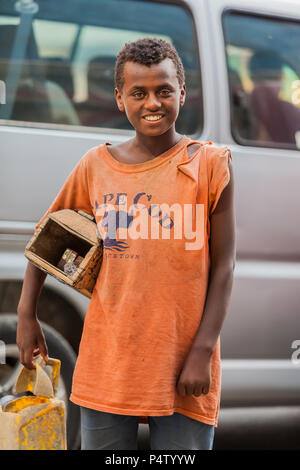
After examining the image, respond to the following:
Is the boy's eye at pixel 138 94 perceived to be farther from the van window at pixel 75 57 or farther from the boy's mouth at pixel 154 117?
the van window at pixel 75 57

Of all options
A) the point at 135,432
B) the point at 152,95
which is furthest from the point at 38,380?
the point at 152,95

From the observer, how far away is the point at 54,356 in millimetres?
2920

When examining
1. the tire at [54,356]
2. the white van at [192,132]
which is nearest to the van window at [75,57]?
the white van at [192,132]

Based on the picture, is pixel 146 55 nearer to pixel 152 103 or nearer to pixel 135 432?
pixel 152 103

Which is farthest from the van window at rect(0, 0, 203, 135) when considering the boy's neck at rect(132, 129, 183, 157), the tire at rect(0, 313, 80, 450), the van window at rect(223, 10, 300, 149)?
the boy's neck at rect(132, 129, 183, 157)

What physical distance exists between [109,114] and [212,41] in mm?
619

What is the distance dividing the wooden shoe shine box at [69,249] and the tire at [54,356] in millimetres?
1006

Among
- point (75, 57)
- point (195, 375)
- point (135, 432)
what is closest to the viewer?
point (195, 375)

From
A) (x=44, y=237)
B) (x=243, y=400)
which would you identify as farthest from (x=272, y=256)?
(x=44, y=237)

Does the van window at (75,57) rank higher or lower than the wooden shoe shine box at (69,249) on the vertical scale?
higher

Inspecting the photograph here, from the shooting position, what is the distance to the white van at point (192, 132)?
2.88 meters

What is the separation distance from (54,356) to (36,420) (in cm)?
111

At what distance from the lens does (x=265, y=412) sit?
14.3ft
